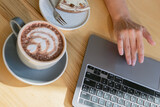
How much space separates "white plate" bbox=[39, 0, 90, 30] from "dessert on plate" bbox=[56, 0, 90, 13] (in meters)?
0.02

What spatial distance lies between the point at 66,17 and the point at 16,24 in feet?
0.64

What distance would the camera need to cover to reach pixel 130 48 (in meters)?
0.70

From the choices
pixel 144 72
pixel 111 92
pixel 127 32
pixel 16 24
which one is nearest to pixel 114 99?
pixel 111 92

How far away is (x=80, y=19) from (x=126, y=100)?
0.32 meters

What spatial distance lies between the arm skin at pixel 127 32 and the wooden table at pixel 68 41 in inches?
1.2

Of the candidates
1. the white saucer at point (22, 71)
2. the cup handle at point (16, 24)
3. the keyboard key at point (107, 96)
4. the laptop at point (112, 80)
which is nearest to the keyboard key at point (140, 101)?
the laptop at point (112, 80)

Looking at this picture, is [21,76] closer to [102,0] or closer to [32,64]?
[32,64]

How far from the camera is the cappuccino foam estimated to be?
1.54 ft

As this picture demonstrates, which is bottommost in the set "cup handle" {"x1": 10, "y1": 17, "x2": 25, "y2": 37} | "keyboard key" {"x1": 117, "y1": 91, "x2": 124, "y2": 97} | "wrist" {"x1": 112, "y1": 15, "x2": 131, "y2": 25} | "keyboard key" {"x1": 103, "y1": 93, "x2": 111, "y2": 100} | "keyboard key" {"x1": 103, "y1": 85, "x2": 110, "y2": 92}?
"keyboard key" {"x1": 117, "y1": 91, "x2": 124, "y2": 97}

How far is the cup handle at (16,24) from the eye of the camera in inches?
18.5

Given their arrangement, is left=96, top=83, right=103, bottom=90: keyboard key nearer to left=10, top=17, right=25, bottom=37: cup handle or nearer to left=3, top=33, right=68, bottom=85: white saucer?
left=3, top=33, right=68, bottom=85: white saucer

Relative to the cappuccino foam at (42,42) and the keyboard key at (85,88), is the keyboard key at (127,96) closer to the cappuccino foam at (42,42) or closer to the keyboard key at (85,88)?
the keyboard key at (85,88)

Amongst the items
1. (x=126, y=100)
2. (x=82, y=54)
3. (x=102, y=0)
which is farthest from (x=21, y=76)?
(x=102, y=0)

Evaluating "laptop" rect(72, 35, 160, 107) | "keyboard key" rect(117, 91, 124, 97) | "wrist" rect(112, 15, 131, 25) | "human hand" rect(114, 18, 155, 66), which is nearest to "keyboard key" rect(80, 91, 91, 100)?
"laptop" rect(72, 35, 160, 107)
